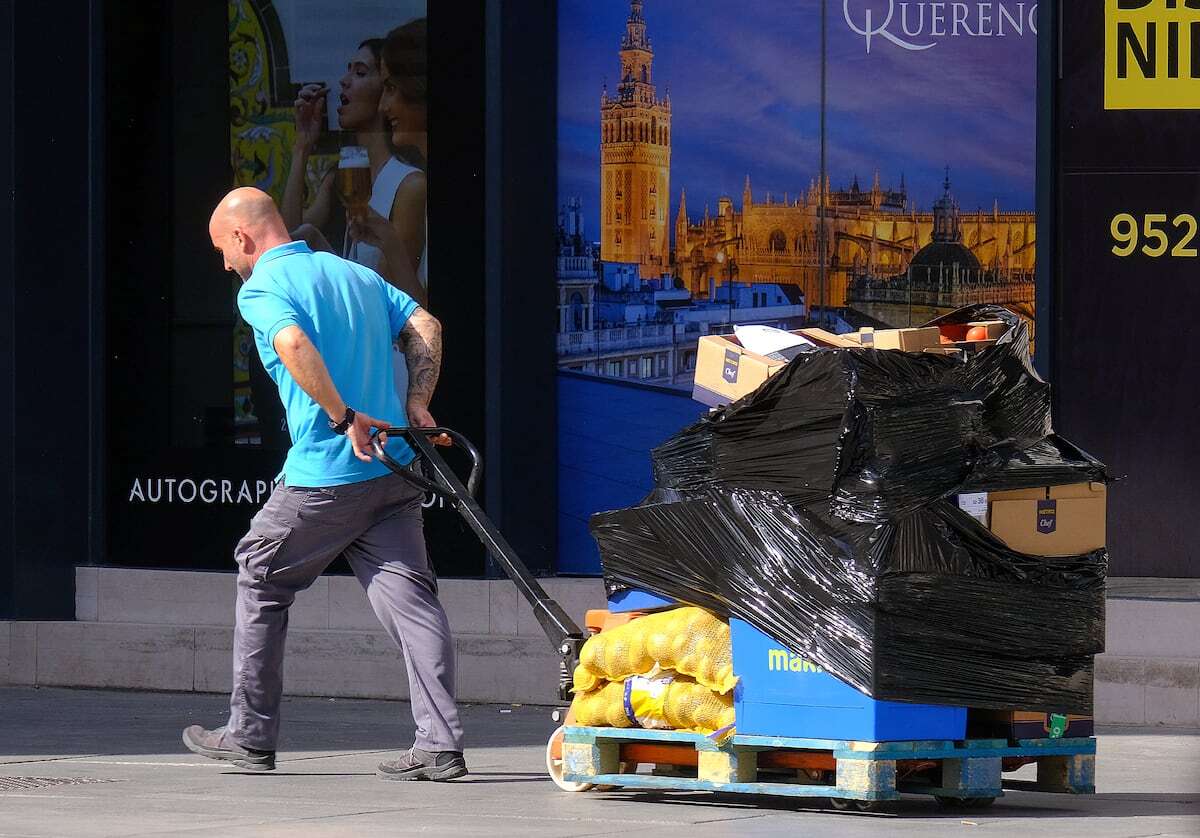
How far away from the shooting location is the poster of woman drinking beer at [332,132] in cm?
1107

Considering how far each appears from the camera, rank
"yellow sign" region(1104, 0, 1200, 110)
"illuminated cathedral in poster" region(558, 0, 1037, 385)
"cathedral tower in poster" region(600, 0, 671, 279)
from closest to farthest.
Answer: "yellow sign" region(1104, 0, 1200, 110) < "illuminated cathedral in poster" region(558, 0, 1037, 385) < "cathedral tower in poster" region(600, 0, 671, 279)

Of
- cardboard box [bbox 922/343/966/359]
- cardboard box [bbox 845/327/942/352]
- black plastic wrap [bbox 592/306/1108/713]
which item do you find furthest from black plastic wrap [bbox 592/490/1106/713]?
cardboard box [bbox 845/327/942/352]

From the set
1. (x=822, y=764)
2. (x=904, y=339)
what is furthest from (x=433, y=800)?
(x=904, y=339)

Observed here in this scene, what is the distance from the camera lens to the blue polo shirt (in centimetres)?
730

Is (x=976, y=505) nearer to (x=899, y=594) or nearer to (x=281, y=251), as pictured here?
(x=899, y=594)

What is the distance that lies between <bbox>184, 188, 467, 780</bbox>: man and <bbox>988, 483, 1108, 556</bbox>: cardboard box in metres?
1.89

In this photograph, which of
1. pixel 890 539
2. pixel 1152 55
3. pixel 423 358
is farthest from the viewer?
pixel 1152 55

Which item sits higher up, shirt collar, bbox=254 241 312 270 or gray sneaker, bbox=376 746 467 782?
shirt collar, bbox=254 241 312 270

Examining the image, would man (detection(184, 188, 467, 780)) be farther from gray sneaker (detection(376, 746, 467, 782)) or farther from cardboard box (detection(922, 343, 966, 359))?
cardboard box (detection(922, 343, 966, 359))

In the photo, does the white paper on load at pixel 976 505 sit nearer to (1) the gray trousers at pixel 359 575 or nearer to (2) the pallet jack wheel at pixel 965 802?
(2) the pallet jack wheel at pixel 965 802

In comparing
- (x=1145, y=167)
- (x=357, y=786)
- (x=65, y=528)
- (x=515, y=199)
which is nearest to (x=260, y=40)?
(x=515, y=199)

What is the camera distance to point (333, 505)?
7324 mm

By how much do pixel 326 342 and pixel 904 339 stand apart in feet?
6.33

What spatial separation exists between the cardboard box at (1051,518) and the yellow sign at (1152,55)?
403 cm
